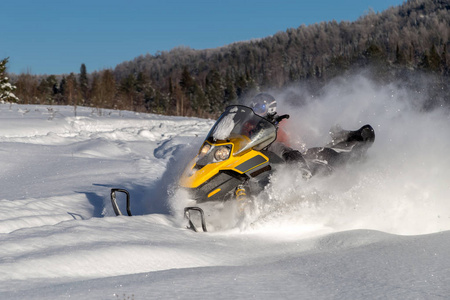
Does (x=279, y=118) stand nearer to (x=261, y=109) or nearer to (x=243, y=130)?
(x=261, y=109)

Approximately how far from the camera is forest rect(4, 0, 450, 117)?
79.4 m

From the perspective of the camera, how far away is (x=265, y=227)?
430 centimetres

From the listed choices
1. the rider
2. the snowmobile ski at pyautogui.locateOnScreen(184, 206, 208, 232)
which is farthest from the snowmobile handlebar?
the snowmobile ski at pyautogui.locateOnScreen(184, 206, 208, 232)

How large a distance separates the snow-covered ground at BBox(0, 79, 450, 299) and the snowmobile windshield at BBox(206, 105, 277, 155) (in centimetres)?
42

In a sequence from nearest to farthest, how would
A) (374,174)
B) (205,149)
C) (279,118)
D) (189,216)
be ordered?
(189,216) → (205,149) → (374,174) → (279,118)

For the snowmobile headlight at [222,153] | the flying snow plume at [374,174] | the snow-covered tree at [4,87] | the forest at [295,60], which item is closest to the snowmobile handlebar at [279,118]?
the flying snow plume at [374,174]

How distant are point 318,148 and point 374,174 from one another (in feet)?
2.25

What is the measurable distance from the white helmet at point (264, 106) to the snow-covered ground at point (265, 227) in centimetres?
91

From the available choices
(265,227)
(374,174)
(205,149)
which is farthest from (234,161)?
(374,174)

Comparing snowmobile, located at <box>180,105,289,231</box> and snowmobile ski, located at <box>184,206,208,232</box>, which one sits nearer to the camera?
snowmobile ski, located at <box>184,206,208,232</box>

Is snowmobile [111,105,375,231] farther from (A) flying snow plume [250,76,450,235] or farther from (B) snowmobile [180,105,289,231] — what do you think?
(A) flying snow plume [250,76,450,235]

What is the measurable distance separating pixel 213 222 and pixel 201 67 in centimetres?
14506

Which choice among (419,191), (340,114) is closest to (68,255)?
(419,191)

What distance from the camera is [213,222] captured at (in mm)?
4574
